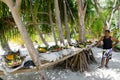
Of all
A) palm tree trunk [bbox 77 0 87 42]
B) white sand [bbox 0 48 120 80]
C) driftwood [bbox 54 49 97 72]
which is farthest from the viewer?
palm tree trunk [bbox 77 0 87 42]

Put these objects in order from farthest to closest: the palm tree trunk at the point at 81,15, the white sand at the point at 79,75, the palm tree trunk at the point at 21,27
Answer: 1. the palm tree trunk at the point at 81,15
2. the white sand at the point at 79,75
3. the palm tree trunk at the point at 21,27

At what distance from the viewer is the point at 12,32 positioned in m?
7.61

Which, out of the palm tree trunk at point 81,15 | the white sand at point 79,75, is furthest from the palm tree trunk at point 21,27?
the palm tree trunk at point 81,15

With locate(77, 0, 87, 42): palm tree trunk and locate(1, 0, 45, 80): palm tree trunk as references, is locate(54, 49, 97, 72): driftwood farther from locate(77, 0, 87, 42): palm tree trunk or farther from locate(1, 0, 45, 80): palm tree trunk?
locate(1, 0, 45, 80): palm tree trunk

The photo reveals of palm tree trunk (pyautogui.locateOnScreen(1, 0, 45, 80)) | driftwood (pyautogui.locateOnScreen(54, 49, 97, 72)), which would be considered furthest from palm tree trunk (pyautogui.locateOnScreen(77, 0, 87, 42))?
palm tree trunk (pyautogui.locateOnScreen(1, 0, 45, 80))

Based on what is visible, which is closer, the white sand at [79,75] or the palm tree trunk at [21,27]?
the palm tree trunk at [21,27]

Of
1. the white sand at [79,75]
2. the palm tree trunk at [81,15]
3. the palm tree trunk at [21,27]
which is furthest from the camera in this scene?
the palm tree trunk at [81,15]

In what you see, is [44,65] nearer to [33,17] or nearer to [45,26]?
[33,17]

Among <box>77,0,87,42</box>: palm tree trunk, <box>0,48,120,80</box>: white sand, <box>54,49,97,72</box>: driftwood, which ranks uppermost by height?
<box>77,0,87,42</box>: palm tree trunk

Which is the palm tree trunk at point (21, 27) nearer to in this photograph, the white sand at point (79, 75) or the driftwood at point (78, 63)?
the white sand at point (79, 75)

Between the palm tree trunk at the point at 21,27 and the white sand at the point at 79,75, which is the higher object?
the palm tree trunk at the point at 21,27

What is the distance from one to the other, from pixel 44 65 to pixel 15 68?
679 mm

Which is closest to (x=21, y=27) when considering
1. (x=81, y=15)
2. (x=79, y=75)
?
(x=79, y=75)

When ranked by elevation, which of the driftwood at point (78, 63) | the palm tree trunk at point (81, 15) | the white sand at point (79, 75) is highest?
the palm tree trunk at point (81, 15)
